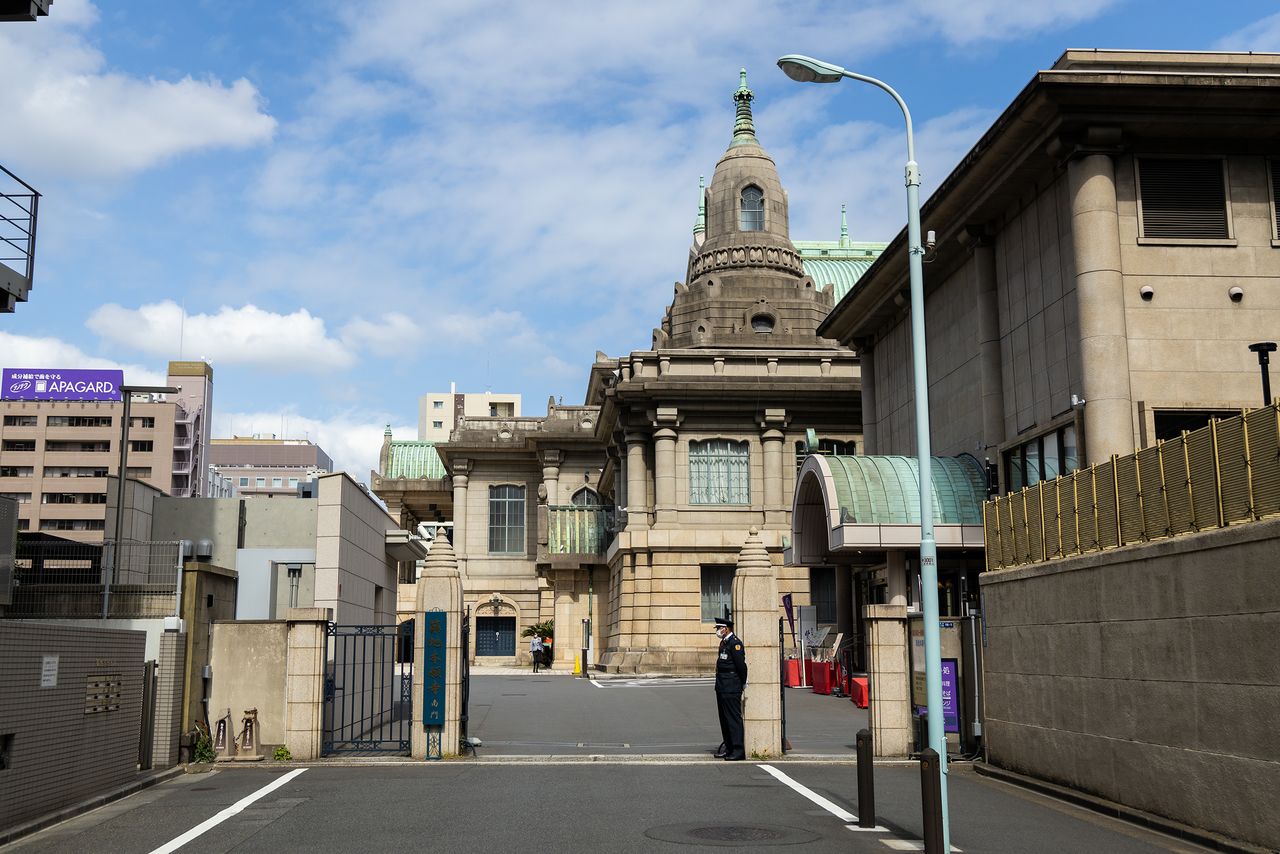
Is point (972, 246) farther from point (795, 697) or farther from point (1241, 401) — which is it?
point (795, 697)

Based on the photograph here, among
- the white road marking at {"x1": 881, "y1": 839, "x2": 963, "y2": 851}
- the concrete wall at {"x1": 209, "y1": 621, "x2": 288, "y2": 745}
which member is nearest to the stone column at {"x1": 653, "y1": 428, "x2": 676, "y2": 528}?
the concrete wall at {"x1": 209, "y1": 621, "x2": 288, "y2": 745}

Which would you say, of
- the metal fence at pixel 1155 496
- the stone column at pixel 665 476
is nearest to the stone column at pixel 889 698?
the metal fence at pixel 1155 496

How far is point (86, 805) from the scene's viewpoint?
545 inches

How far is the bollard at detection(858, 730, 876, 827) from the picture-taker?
41.3ft

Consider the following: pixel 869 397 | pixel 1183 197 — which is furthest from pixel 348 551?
pixel 869 397

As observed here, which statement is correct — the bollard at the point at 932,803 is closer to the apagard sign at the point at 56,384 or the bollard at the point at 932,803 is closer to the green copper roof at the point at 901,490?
the green copper roof at the point at 901,490

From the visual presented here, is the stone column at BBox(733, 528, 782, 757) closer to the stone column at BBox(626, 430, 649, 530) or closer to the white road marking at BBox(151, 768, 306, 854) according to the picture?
the white road marking at BBox(151, 768, 306, 854)

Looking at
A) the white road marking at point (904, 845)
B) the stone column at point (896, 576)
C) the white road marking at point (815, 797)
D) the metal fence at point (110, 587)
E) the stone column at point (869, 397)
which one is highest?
the stone column at point (869, 397)

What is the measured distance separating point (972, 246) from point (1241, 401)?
7484 mm

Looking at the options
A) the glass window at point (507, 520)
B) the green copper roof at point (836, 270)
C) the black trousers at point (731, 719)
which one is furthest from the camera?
the green copper roof at point (836, 270)

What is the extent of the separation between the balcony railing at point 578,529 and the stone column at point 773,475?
475 inches

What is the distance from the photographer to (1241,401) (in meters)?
22.0

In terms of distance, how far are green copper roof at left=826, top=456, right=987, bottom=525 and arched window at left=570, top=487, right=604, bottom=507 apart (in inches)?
1474

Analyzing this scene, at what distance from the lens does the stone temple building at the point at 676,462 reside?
47.3 m
